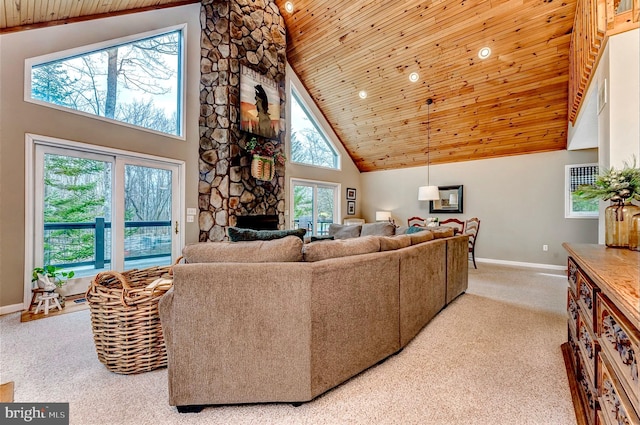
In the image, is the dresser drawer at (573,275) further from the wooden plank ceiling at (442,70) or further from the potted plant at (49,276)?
the potted plant at (49,276)

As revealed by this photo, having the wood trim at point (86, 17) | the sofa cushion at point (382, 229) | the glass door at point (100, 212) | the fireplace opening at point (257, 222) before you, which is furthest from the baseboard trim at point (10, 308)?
the sofa cushion at point (382, 229)

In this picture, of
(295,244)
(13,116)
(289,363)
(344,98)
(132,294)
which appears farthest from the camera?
(344,98)

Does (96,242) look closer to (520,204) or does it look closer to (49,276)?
(49,276)

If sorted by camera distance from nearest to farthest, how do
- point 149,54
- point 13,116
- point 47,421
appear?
point 47,421, point 13,116, point 149,54

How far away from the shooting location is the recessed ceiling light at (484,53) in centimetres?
454

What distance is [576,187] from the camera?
214 inches

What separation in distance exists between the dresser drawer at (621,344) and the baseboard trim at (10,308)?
4.70 meters

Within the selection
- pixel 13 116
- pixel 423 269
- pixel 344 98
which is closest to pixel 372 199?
pixel 344 98

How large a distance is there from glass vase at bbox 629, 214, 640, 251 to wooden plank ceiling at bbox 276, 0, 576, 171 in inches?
141

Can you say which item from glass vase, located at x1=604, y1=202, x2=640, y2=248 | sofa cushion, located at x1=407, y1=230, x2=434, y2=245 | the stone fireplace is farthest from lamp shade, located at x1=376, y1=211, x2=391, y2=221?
glass vase, located at x1=604, y1=202, x2=640, y2=248

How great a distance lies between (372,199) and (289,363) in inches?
273

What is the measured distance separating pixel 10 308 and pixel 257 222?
3.17m

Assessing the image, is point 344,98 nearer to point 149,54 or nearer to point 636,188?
point 149,54

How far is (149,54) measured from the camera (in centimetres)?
441
